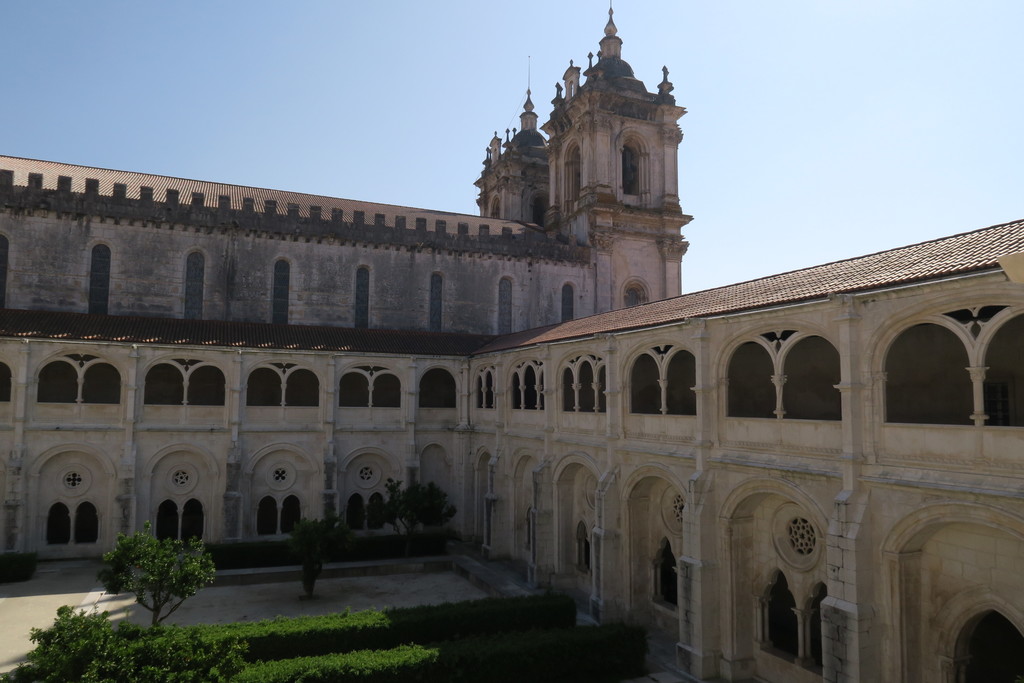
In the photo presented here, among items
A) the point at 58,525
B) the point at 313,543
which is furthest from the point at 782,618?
the point at 58,525

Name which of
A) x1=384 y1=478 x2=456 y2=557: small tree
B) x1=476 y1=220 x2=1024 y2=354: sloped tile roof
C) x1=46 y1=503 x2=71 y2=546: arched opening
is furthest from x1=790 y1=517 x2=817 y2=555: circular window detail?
x1=46 y1=503 x2=71 y2=546: arched opening

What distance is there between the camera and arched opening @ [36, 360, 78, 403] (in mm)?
30641

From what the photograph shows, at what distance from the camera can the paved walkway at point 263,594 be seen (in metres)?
22.1

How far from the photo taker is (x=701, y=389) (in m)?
19.1

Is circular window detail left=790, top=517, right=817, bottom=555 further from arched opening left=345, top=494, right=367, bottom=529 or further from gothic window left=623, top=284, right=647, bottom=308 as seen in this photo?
gothic window left=623, top=284, right=647, bottom=308

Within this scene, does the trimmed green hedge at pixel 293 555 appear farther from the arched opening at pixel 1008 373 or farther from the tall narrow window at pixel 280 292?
the arched opening at pixel 1008 373

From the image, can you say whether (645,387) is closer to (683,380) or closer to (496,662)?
(683,380)

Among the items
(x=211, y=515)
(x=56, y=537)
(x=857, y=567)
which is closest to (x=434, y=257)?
(x=211, y=515)

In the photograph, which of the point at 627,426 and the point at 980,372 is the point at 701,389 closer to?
the point at 627,426

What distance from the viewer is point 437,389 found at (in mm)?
36531

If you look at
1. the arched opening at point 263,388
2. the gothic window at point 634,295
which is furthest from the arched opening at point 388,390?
the gothic window at point 634,295

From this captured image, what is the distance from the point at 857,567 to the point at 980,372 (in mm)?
4726

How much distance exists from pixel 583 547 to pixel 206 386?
19.5 meters

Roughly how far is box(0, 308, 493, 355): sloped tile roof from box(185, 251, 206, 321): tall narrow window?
1.45 meters
